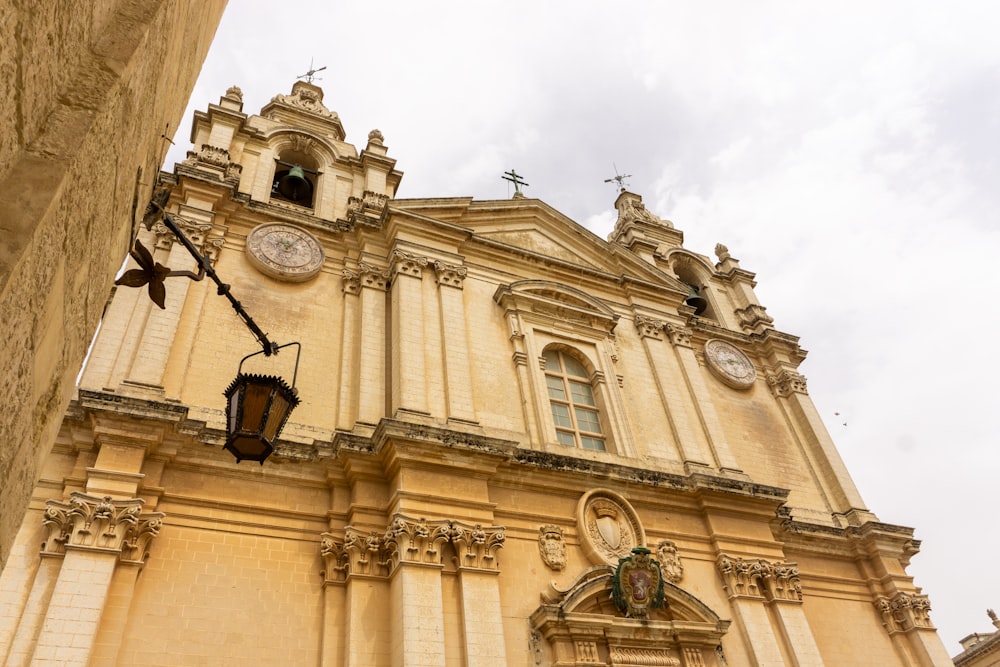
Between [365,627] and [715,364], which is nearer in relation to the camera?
[365,627]

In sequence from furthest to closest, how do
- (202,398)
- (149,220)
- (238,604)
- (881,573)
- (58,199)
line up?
(881,573)
(202,398)
(238,604)
(149,220)
(58,199)

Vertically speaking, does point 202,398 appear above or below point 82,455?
above

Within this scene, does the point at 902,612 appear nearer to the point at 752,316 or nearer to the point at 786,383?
the point at 786,383

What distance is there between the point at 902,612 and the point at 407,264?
12129mm

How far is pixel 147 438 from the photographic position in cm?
941

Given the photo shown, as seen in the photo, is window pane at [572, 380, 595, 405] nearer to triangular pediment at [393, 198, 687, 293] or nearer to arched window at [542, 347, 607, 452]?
arched window at [542, 347, 607, 452]

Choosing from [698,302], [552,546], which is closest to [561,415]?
[552,546]

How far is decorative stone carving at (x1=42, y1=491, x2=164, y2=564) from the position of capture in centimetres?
836

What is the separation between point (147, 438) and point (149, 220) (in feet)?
17.3

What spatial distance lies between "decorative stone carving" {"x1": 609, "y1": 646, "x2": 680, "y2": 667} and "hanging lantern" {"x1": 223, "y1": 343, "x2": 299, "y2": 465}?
21.5 ft

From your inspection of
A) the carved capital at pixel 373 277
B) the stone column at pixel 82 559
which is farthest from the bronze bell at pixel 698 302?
the stone column at pixel 82 559

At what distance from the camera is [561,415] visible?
1377 centimetres

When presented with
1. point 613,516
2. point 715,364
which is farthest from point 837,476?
point 613,516

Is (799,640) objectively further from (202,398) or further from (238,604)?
(202,398)
